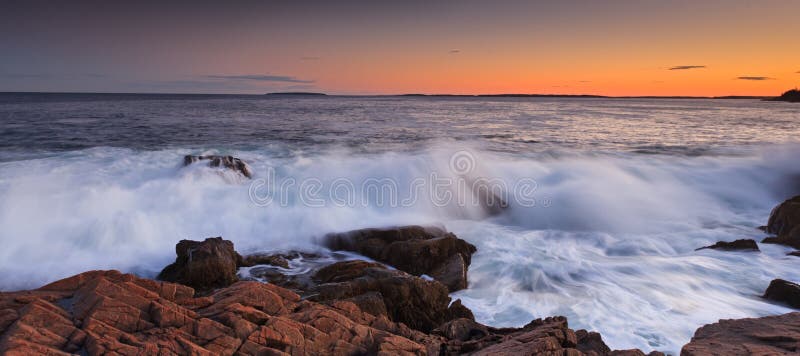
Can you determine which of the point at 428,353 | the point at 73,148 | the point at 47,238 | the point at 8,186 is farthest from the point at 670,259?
the point at 73,148

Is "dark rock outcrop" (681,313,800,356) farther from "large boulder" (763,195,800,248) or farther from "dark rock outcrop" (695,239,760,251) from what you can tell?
"large boulder" (763,195,800,248)

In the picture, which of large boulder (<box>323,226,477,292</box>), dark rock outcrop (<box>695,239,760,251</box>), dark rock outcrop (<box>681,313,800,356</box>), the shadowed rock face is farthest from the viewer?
dark rock outcrop (<box>695,239,760,251</box>)

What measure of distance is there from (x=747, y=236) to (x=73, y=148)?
2516 centimetres

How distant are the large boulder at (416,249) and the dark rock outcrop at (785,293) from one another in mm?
5274

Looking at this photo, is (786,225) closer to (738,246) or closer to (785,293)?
(738,246)

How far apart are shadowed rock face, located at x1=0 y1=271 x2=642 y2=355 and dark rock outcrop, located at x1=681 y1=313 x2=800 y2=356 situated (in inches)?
39.9

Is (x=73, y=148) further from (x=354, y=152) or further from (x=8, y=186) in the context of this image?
(x=354, y=152)

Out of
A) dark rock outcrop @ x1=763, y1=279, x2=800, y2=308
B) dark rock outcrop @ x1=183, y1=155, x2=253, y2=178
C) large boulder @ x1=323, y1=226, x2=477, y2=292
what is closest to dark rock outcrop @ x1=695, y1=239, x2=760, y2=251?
dark rock outcrop @ x1=763, y1=279, x2=800, y2=308

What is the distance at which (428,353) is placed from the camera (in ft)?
15.5

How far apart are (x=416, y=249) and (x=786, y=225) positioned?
972cm

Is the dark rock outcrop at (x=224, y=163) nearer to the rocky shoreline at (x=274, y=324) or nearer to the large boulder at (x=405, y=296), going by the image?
the rocky shoreline at (x=274, y=324)

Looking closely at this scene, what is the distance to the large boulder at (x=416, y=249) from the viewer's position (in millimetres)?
8453

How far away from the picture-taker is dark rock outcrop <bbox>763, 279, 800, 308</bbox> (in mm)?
7261

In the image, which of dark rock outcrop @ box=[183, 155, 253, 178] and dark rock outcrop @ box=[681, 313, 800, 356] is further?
dark rock outcrop @ box=[183, 155, 253, 178]
